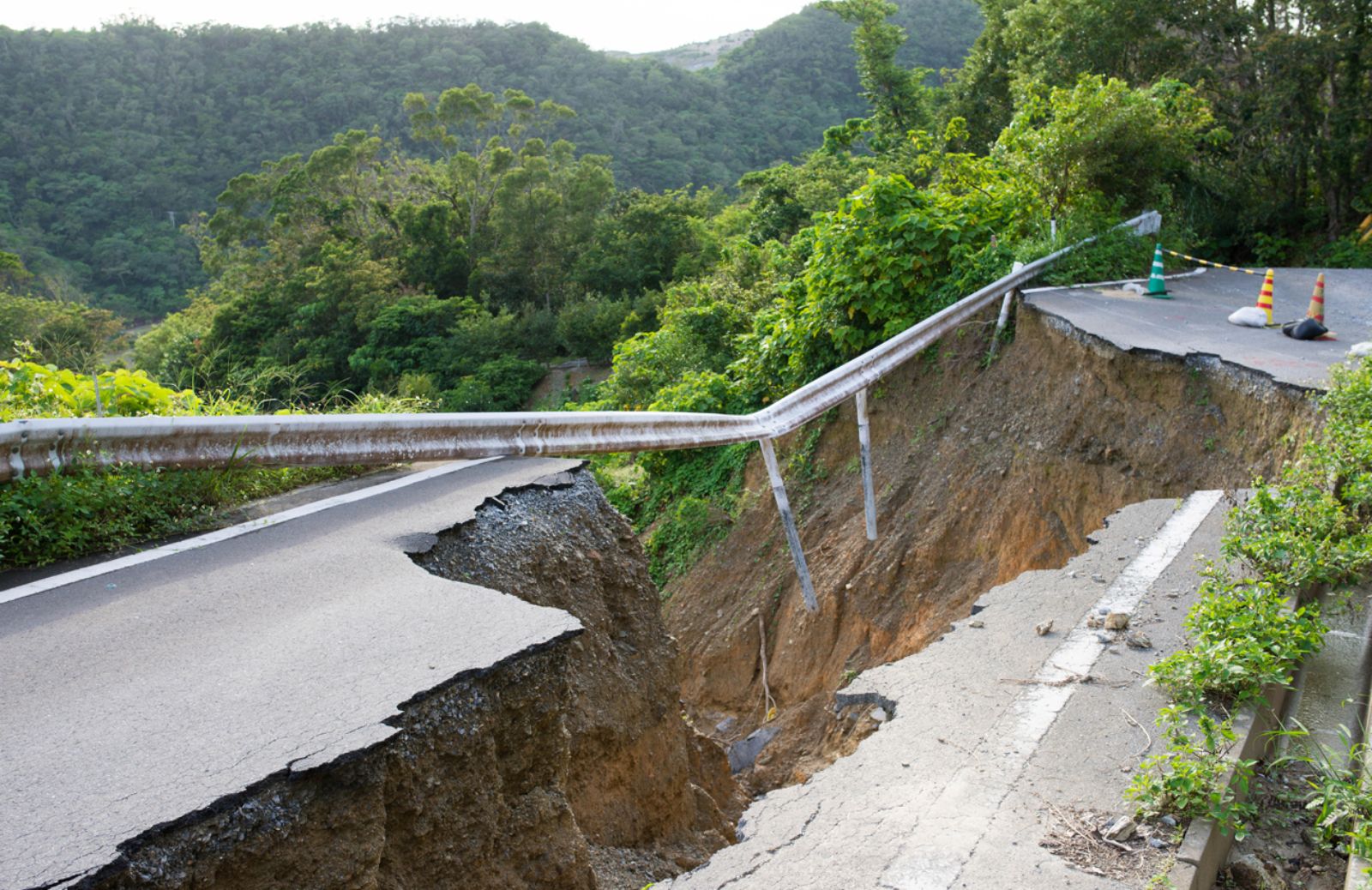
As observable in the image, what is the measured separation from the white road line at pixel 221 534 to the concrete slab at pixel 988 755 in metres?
2.41

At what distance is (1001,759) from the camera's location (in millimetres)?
3938

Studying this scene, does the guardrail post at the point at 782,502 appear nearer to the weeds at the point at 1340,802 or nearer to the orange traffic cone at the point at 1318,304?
the weeds at the point at 1340,802

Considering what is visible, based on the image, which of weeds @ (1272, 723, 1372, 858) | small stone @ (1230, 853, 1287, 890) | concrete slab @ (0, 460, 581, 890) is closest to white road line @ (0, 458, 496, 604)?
concrete slab @ (0, 460, 581, 890)

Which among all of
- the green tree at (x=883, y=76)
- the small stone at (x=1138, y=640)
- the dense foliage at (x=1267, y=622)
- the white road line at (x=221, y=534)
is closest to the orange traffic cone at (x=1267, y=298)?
the dense foliage at (x=1267, y=622)

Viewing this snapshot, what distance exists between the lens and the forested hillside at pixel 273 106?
63.3 metres

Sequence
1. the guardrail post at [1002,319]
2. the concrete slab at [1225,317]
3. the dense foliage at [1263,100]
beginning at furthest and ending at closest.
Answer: the dense foliage at [1263,100] → the guardrail post at [1002,319] → the concrete slab at [1225,317]

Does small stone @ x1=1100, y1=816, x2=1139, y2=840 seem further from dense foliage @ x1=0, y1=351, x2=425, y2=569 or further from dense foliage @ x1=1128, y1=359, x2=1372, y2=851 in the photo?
dense foliage @ x1=0, y1=351, x2=425, y2=569

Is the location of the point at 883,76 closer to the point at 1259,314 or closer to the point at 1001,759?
the point at 1259,314

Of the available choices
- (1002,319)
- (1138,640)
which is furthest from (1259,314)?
(1138,640)

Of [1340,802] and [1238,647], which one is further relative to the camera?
[1238,647]

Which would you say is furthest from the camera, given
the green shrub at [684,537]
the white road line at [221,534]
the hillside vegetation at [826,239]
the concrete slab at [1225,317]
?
the hillside vegetation at [826,239]

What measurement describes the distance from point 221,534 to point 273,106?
88856mm

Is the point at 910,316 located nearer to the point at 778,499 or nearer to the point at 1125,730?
the point at 778,499

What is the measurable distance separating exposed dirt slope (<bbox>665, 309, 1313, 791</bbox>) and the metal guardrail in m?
1.52
